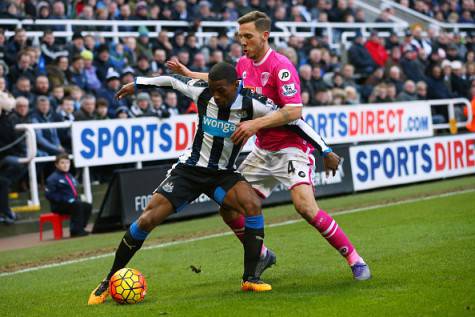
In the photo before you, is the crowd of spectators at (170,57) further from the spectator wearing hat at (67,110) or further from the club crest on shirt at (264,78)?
the club crest on shirt at (264,78)

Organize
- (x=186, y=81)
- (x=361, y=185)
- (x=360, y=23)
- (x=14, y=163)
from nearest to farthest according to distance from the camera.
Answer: (x=186, y=81) < (x=14, y=163) < (x=361, y=185) < (x=360, y=23)

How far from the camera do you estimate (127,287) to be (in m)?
8.06

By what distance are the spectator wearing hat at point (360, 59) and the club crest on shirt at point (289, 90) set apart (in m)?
16.3

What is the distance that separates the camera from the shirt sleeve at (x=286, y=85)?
27.8ft

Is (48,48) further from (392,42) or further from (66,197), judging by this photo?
(392,42)

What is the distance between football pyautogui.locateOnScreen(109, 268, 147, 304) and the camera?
8062mm

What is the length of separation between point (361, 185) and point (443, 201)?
3.75m

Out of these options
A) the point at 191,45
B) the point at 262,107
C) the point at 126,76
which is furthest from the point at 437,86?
the point at 262,107

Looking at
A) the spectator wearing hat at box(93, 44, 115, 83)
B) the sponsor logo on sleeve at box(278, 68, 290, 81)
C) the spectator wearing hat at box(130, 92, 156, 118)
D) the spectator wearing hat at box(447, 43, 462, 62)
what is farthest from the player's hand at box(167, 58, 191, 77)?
the spectator wearing hat at box(447, 43, 462, 62)

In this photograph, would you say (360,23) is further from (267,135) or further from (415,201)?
(267,135)

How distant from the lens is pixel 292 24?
24.4 metres

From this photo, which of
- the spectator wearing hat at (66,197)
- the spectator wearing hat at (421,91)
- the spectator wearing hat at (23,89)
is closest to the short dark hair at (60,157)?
the spectator wearing hat at (66,197)

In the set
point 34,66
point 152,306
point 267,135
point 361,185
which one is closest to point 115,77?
point 34,66

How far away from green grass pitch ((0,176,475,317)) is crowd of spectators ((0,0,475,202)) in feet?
9.77
